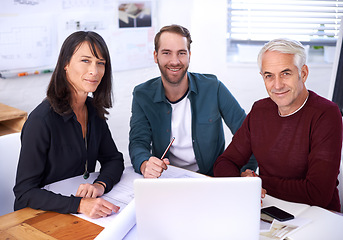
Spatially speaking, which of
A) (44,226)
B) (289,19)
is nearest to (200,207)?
(44,226)

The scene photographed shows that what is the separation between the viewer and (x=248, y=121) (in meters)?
1.81

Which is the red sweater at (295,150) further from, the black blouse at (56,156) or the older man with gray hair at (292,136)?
the black blouse at (56,156)

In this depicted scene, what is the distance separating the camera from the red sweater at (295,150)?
60.1 inches

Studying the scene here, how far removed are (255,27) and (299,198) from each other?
2.54 m

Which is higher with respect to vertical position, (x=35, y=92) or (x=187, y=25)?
(x=187, y=25)

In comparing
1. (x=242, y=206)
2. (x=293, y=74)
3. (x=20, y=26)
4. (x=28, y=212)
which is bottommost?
(x=28, y=212)

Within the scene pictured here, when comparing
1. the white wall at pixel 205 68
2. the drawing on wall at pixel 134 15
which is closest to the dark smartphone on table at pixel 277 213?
the white wall at pixel 205 68

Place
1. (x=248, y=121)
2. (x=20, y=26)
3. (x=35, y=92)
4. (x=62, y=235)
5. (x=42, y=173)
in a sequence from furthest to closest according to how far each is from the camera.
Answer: (x=35, y=92) < (x=20, y=26) < (x=248, y=121) < (x=42, y=173) < (x=62, y=235)

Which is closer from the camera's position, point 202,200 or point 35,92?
point 202,200

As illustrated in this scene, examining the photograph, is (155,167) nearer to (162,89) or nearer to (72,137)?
(72,137)

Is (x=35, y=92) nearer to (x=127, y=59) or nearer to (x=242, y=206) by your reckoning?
(x=127, y=59)

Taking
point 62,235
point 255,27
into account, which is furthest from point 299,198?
point 255,27

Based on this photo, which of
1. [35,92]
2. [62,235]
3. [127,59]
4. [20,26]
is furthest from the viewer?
[127,59]

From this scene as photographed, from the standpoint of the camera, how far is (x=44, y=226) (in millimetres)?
1331
